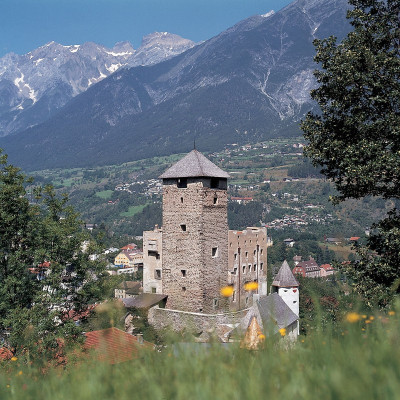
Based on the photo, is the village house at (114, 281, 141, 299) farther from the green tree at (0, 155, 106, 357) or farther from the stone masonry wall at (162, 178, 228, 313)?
the green tree at (0, 155, 106, 357)

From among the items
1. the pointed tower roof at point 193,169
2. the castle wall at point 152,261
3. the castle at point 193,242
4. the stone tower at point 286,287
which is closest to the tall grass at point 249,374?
the castle at point 193,242

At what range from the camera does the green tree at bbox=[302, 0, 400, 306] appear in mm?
13734

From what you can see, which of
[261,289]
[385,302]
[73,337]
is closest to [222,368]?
[385,302]

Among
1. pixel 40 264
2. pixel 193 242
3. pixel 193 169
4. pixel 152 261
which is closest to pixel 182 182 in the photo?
pixel 193 169

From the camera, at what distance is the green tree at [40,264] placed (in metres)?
18.8

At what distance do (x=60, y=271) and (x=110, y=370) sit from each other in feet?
53.6

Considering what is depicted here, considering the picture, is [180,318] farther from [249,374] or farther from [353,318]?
[249,374]

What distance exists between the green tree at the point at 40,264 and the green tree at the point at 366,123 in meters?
10.1

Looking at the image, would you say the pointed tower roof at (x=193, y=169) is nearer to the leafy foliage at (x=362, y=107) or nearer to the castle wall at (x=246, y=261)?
the castle wall at (x=246, y=261)

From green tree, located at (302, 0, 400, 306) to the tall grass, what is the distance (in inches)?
366

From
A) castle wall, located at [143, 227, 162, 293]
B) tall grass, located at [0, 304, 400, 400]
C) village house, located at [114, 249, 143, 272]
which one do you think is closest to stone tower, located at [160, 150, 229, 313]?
castle wall, located at [143, 227, 162, 293]

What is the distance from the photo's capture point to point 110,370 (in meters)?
4.45

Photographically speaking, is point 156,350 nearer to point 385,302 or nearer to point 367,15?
point 385,302

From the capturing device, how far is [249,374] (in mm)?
3623
